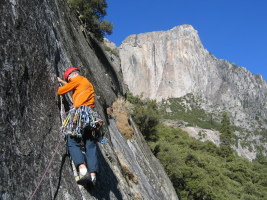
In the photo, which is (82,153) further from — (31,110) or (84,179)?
(31,110)

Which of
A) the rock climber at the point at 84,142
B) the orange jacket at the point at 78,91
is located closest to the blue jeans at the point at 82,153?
the rock climber at the point at 84,142

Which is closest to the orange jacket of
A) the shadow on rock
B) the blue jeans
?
the blue jeans

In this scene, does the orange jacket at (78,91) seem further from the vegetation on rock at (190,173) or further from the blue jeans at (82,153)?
the vegetation on rock at (190,173)

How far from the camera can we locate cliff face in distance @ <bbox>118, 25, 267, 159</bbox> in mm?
161625

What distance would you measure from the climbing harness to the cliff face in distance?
152 meters

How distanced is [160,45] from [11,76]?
17056 cm

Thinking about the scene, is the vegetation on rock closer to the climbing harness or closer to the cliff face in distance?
the climbing harness

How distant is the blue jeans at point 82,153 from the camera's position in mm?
4922

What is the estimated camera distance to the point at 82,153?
510cm

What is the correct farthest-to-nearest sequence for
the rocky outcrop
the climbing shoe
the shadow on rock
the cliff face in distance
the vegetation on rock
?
the cliff face in distance < the vegetation on rock < the shadow on rock < the climbing shoe < the rocky outcrop

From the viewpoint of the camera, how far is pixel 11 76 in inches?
156

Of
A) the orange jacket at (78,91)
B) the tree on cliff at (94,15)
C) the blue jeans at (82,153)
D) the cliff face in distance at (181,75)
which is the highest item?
the cliff face in distance at (181,75)

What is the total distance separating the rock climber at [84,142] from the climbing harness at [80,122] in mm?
94

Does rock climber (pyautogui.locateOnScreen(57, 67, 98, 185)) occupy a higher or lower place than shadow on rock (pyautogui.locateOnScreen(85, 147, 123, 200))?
higher
